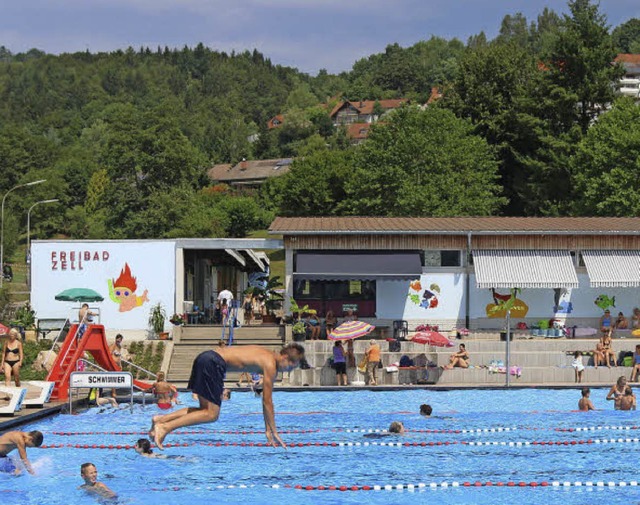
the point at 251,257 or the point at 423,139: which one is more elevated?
the point at 423,139

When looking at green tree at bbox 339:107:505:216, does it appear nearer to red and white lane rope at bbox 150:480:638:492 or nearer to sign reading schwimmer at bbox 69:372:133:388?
sign reading schwimmer at bbox 69:372:133:388

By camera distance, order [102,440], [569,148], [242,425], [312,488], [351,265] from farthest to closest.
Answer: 1. [569,148]
2. [351,265]
3. [242,425]
4. [102,440]
5. [312,488]

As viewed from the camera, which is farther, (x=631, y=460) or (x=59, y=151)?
(x=59, y=151)

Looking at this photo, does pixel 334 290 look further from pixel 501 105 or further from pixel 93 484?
pixel 501 105

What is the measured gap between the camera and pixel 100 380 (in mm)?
24984

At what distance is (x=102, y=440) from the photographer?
21.4 meters

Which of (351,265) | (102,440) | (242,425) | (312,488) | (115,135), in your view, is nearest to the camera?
(312,488)

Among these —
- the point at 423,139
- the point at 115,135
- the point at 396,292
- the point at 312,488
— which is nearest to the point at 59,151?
Answer: the point at 115,135

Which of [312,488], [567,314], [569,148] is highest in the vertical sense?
[569,148]

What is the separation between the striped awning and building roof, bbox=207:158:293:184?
99202 millimetres

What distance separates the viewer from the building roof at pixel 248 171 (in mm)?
139375

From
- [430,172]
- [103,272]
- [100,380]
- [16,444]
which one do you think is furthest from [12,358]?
[430,172]

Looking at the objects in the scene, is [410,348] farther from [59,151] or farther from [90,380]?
[59,151]

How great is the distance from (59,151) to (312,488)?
128443mm
